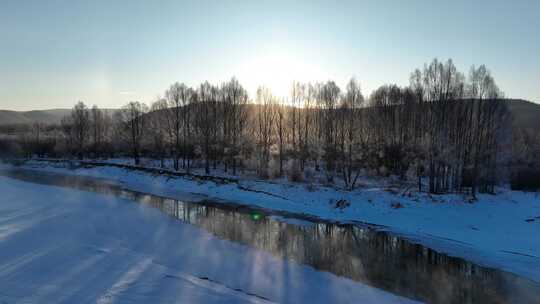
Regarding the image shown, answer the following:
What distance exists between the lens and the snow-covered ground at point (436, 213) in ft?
52.2

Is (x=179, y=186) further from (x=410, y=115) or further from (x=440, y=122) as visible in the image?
(x=410, y=115)

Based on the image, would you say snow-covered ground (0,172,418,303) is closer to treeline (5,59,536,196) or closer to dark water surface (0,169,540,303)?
dark water surface (0,169,540,303)

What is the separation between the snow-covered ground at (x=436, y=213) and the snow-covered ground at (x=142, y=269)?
8.21 metres

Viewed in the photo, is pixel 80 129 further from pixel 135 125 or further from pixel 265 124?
pixel 265 124

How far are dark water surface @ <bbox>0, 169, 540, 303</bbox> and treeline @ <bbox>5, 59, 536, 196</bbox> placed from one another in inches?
541

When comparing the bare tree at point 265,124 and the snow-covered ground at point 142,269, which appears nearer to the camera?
the snow-covered ground at point 142,269

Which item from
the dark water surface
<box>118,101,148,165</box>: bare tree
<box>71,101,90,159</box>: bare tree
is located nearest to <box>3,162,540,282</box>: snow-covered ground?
the dark water surface

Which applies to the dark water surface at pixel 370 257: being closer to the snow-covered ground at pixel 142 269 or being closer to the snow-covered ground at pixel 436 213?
the snow-covered ground at pixel 142 269

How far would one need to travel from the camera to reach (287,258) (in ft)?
45.0

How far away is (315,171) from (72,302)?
33.4 m

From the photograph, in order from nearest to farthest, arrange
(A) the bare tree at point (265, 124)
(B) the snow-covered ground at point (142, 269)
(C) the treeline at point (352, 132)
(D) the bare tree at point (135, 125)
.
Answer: (B) the snow-covered ground at point (142, 269) < (C) the treeline at point (352, 132) < (A) the bare tree at point (265, 124) < (D) the bare tree at point (135, 125)

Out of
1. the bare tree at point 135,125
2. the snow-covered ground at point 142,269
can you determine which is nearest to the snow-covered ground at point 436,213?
the snow-covered ground at point 142,269

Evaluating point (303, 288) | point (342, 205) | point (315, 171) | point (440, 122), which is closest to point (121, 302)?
point (303, 288)

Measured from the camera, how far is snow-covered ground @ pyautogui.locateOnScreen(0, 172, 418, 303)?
9305mm
